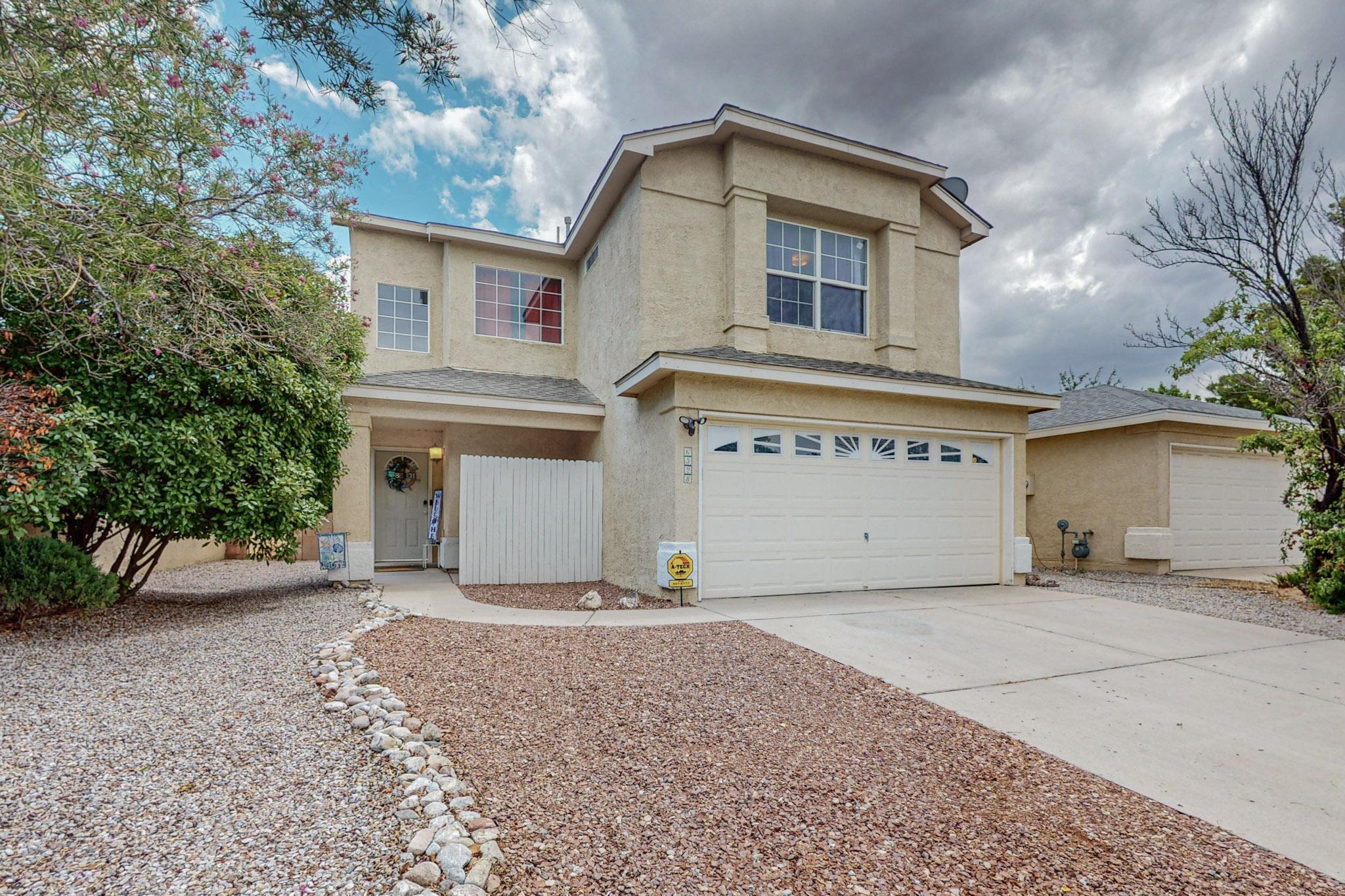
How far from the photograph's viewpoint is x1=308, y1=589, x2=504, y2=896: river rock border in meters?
2.10

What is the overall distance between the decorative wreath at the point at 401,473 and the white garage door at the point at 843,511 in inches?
279

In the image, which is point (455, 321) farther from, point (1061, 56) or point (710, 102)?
point (1061, 56)

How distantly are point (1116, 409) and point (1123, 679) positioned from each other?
29.2 ft

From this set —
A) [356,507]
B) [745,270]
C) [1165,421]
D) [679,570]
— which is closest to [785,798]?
[679,570]

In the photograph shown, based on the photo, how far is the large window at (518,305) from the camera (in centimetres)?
1138

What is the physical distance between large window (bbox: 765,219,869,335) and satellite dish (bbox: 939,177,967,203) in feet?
9.21

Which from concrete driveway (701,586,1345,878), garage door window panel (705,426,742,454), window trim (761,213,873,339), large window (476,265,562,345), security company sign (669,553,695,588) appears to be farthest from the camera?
large window (476,265,562,345)

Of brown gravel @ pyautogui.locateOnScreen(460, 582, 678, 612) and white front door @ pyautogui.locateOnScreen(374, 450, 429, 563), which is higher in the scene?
white front door @ pyautogui.locateOnScreen(374, 450, 429, 563)

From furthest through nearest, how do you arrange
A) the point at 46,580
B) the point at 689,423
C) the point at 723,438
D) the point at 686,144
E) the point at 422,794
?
the point at 686,144, the point at 723,438, the point at 689,423, the point at 46,580, the point at 422,794

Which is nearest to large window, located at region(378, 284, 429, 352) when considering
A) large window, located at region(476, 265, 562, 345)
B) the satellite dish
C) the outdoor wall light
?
large window, located at region(476, 265, 562, 345)

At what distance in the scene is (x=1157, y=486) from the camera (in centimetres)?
1079

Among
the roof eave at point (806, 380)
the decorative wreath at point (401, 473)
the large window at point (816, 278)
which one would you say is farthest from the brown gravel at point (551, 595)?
the large window at point (816, 278)

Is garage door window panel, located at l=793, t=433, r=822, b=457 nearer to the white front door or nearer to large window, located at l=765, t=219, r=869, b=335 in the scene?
large window, located at l=765, t=219, r=869, b=335

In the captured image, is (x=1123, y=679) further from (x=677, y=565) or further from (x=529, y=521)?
(x=529, y=521)
